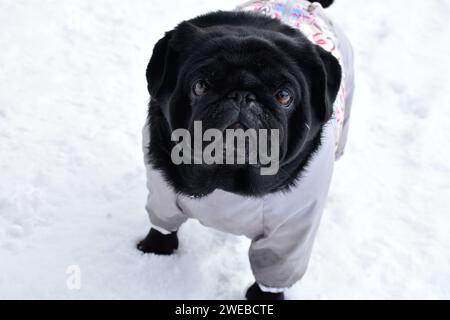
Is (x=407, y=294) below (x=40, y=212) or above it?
below

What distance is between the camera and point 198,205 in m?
1.83

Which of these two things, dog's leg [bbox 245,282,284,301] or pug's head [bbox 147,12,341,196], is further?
dog's leg [bbox 245,282,284,301]

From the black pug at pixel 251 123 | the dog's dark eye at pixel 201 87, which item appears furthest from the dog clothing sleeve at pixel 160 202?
the dog's dark eye at pixel 201 87

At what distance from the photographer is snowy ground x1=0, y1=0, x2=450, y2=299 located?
219 cm

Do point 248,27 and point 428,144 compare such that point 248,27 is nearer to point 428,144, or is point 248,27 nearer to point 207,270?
point 207,270

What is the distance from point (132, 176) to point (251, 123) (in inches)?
49.5

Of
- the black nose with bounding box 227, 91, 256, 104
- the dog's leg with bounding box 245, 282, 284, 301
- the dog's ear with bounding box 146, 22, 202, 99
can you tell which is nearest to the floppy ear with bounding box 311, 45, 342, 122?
the black nose with bounding box 227, 91, 256, 104

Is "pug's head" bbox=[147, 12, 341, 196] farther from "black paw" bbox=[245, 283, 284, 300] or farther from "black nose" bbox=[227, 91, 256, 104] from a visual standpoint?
"black paw" bbox=[245, 283, 284, 300]

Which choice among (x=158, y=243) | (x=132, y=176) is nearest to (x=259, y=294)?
(x=158, y=243)

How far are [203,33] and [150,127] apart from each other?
0.43 metres

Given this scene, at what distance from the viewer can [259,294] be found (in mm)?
2119

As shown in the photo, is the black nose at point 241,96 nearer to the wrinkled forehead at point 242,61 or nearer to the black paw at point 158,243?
the wrinkled forehead at point 242,61

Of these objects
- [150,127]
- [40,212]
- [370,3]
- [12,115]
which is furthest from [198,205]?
[370,3]

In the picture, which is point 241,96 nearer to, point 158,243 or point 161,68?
point 161,68
